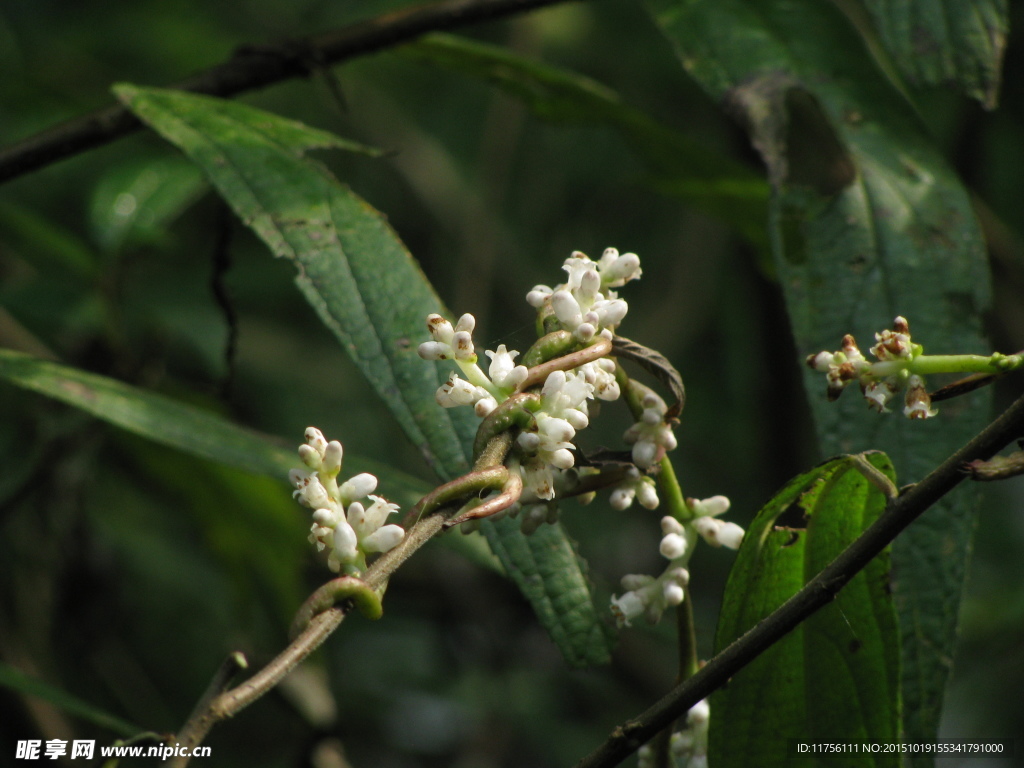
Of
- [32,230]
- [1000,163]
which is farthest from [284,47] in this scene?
[1000,163]

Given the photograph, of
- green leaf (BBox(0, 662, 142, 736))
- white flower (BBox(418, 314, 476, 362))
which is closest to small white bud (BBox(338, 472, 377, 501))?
white flower (BBox(418, 314, 476, 362))

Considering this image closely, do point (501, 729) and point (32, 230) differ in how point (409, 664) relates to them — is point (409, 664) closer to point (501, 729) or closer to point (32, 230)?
point (501, 729)

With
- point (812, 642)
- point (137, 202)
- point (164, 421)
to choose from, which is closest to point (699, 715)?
point (812, 642)

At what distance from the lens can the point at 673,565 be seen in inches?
33.6

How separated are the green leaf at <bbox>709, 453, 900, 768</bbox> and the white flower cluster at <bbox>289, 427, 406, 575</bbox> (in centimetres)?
35

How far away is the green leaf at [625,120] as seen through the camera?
156 centimetres

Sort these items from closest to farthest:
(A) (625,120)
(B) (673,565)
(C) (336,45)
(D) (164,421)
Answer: (B) (673,565), (D) (164,421), (C) (336,45), (A) (625,120)

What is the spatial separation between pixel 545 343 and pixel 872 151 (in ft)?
2.47

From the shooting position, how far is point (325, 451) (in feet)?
2.44

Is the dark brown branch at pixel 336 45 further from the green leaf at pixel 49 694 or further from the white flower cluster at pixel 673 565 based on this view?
the white flower cluster at pixel 673 565

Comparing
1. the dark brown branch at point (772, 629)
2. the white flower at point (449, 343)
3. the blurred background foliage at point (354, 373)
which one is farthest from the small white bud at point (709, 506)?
the blurred background foliage at point (354, 373)

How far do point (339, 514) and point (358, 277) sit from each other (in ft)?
1.35

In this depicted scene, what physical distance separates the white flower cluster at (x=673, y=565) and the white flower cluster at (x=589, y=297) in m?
0.19

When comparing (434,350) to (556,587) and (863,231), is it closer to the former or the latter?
(556,587)
